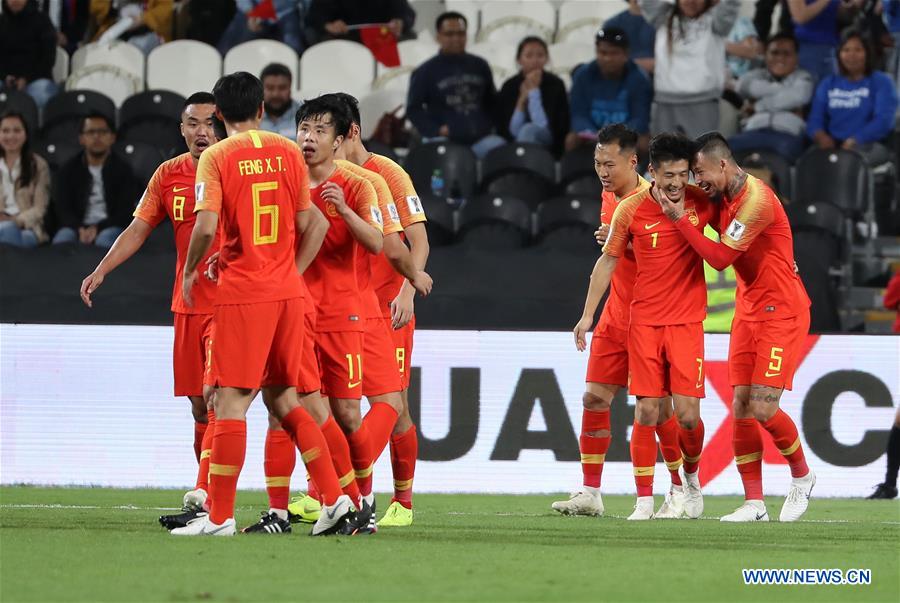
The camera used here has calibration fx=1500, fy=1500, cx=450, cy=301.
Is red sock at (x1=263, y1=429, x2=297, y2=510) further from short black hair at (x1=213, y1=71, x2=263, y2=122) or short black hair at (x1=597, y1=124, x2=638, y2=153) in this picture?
short black hair at (x1=597, y1=124, x2=638, y2=153)

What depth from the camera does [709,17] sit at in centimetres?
1516

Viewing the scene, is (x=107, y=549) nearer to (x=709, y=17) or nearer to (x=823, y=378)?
(x=823, y=378)

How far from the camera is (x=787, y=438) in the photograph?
9.20 metres

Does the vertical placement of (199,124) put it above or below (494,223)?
above

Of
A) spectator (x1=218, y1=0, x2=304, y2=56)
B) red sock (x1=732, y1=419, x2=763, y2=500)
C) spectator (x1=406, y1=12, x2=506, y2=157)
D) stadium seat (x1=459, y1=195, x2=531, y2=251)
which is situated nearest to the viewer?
red sock (x1=732, y1=419, x2=763, y2=500)

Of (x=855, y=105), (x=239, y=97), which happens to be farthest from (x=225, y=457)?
(x=855, y=105)

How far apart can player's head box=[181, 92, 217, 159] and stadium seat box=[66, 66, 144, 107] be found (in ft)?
29.1

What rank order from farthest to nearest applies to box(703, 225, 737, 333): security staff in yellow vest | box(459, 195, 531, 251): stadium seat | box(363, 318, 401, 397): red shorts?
box(459, 195, 531, 251): stadium seat, box(703, 225, 737, 333): security staff in yellow vest, box(363, 318, 401, 397): red shorts

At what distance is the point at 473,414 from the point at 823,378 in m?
2.69

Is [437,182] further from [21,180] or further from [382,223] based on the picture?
[382,223]

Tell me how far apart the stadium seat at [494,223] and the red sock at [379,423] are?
5242 mm

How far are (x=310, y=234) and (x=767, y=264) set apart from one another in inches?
131

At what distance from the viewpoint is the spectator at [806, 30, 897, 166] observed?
15.0 meters

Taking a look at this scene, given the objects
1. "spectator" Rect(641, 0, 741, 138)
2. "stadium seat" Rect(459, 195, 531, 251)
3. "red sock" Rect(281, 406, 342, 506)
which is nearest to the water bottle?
"stadium seat" Rect(459, 195, 531, 251)
